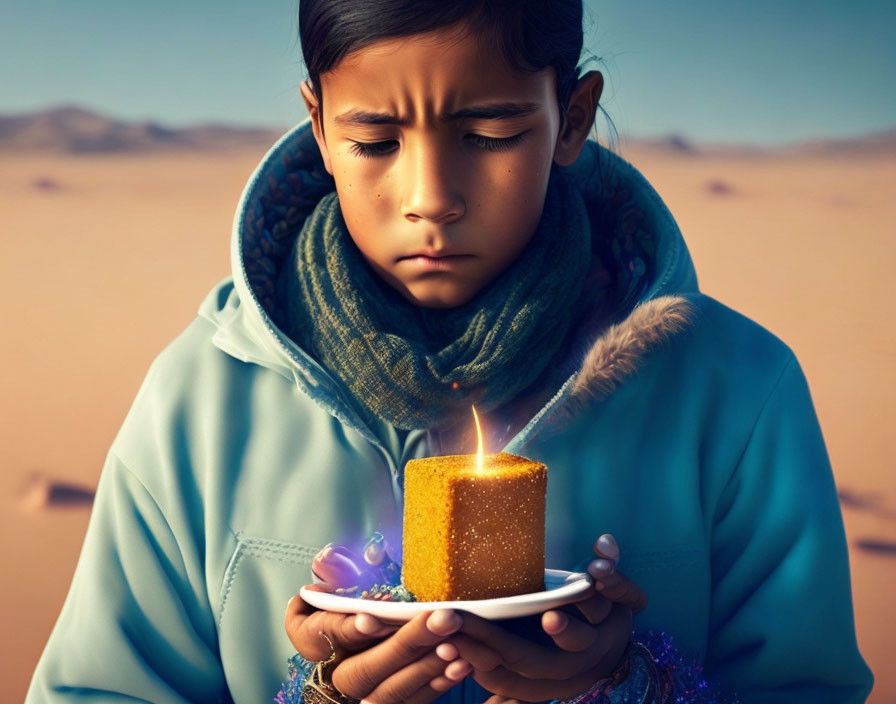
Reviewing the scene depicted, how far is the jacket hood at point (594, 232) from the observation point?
56.9 inches

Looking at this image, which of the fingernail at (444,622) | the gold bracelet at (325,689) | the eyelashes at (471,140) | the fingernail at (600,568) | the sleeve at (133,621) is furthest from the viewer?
the sleeve at (133,621)

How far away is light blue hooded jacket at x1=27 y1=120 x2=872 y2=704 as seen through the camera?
4.77ft

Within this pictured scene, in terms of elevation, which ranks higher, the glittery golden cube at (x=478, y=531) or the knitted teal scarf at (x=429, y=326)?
the knitted teal scarf at (x=429, y=326)

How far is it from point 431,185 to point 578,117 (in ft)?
1.08

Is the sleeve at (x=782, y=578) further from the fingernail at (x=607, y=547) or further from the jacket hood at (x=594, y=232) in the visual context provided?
the fingernail at (x=607, y=547)

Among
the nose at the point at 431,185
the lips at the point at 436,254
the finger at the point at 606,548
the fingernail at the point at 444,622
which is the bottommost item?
the fingernail at the point at 444,622

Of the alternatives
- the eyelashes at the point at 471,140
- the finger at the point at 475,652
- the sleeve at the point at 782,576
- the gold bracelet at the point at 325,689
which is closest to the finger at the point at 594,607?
the finger at the point at 475,652

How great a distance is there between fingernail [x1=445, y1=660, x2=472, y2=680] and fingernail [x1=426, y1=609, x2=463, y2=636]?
87 mm

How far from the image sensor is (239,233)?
1529mm

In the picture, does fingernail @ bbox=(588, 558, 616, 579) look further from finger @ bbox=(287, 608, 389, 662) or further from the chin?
the chin

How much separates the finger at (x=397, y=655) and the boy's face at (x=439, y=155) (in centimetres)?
49

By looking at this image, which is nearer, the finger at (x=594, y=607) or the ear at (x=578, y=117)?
the finger at (x=594, y=607)

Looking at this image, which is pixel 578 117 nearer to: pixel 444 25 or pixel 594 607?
pixel 444 25

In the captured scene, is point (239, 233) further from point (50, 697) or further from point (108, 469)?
point (50, 697)
